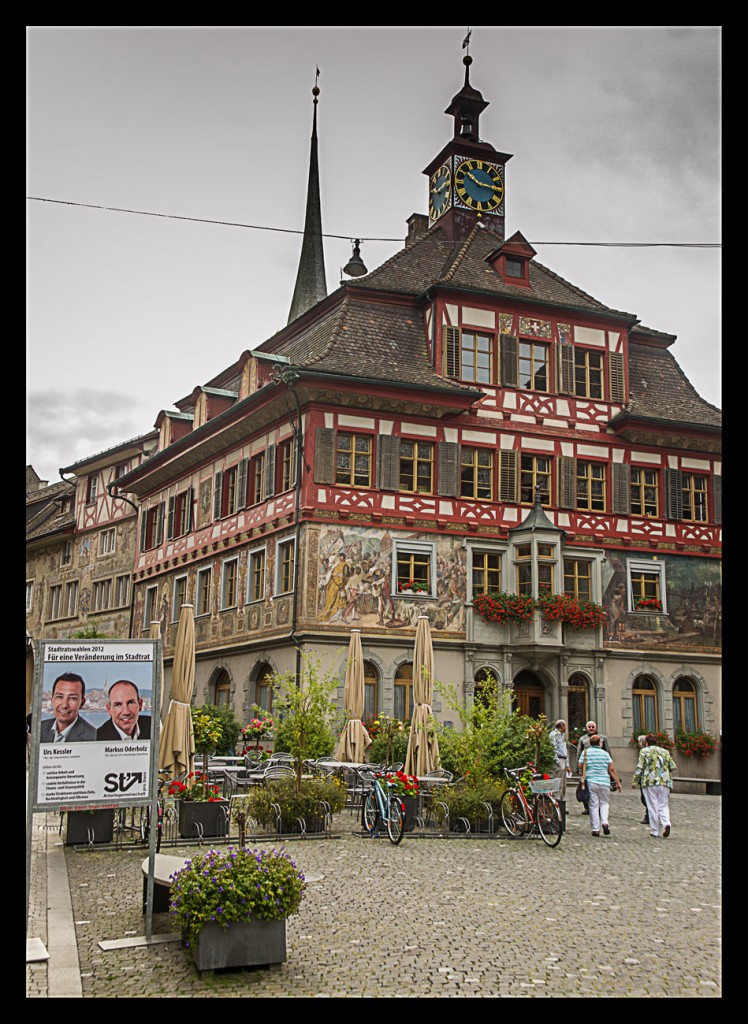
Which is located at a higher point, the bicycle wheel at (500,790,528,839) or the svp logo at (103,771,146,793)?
the svp logo at (103,771,146,793)

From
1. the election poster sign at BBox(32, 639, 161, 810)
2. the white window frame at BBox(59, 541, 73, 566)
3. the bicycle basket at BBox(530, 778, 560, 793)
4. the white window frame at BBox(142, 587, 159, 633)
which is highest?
the white window frame at BBox(59, 541, 73, 566)

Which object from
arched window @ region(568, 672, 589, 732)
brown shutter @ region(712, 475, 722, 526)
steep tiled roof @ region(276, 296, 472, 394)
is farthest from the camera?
brown shutter @ region(712, 475, 722, 526)

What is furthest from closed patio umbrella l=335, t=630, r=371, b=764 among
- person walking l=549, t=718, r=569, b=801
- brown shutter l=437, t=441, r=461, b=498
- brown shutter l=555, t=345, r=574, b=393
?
brown shutter l=555, t=345, r=574, b=393

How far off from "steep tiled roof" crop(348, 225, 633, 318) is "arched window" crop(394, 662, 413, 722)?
1028 cm

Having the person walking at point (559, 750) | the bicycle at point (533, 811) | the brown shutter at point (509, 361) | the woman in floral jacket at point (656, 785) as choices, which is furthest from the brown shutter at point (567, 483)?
the bicycle at point (533, 811)

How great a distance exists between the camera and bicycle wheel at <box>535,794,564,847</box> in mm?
14539

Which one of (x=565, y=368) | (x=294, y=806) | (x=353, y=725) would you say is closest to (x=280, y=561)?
(x=353, y=725)

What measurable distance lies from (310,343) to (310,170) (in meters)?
20.9

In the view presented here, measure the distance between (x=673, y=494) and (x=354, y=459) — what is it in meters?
9.45

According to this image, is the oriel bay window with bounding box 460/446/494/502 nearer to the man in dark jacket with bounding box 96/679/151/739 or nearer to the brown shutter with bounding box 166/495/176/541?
the brown shutter with bounding box 166/495/176/541

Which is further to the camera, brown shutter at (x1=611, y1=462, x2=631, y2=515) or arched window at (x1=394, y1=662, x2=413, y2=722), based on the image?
brown shutter at (x1=611, y1=462, x2=631, y2=515)

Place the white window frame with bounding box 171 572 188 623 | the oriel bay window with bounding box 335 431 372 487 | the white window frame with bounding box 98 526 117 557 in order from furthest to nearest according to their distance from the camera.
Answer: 1. the white window frame with bounding box 98 526 117 557
2. the white window frame with bounding box 171 572 188 623
3. the oriel bay window with bounding box 335 431 372 487

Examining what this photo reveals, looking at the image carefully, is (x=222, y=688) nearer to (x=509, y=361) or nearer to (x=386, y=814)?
(x=509, y=361)

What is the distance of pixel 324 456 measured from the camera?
86.4ft
